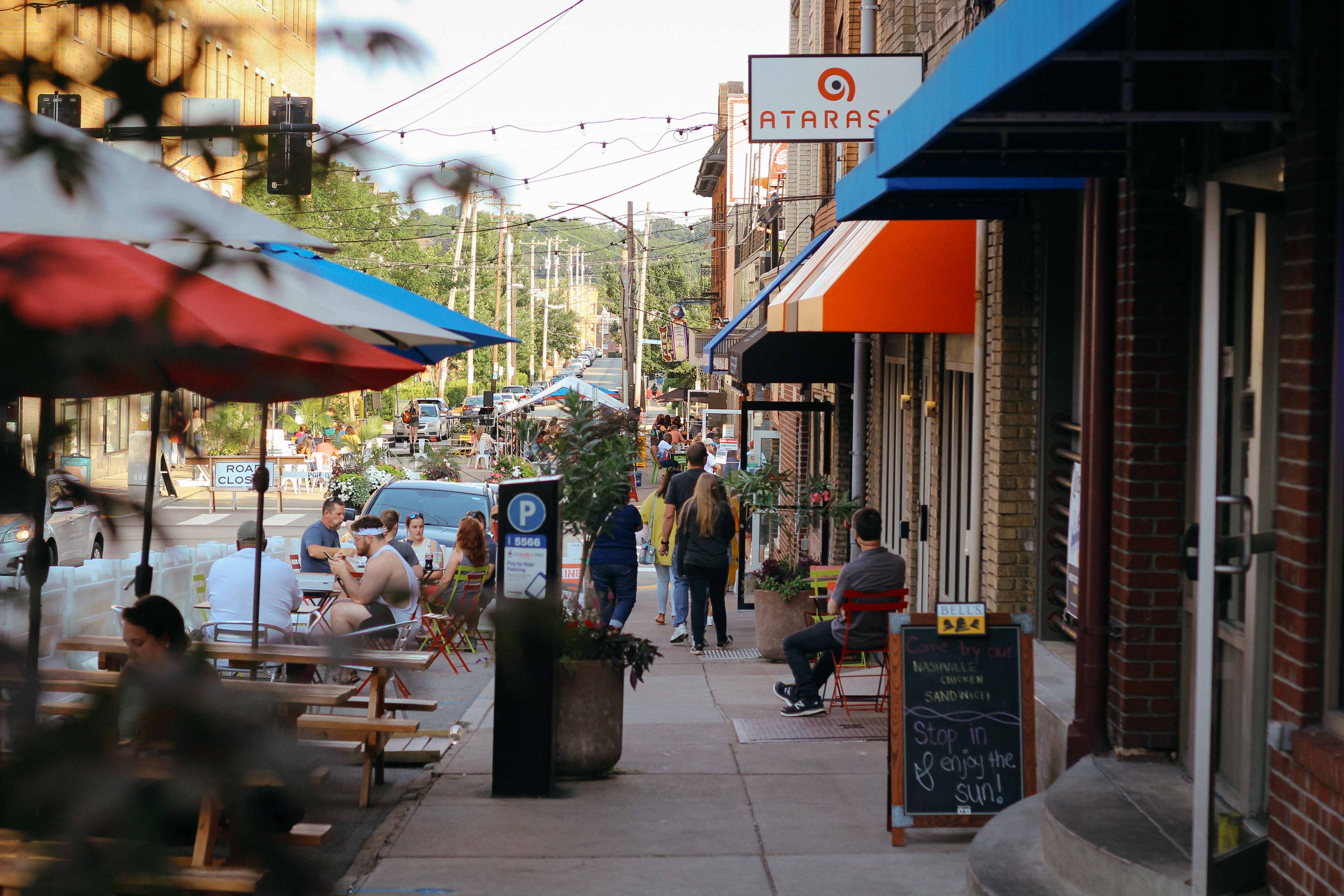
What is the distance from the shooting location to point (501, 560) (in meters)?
6.77

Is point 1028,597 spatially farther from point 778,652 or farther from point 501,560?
point 778,652

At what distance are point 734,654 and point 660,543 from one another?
1.93 meters

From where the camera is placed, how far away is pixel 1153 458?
5.63m

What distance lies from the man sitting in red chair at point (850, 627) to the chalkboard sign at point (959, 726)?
2.68m

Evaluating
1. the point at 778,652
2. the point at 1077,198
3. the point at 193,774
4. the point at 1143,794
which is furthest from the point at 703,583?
the point at 193,774

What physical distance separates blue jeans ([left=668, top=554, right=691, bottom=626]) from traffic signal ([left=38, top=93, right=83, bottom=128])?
12371 millimetres

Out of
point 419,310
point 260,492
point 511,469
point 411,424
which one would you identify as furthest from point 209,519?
point 260,492

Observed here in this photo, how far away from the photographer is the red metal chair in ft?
29.7

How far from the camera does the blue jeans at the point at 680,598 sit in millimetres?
13734

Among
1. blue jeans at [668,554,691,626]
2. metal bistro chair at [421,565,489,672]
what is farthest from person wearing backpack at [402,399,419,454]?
metal bistro chair at [421,565,489,672]

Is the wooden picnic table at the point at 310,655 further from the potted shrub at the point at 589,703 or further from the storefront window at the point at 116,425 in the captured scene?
the potted shrub at the point at 589,703

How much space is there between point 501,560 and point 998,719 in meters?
2.55

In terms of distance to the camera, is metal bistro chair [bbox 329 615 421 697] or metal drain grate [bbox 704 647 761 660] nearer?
metal bistro chair [bbox 329 615 421 697]

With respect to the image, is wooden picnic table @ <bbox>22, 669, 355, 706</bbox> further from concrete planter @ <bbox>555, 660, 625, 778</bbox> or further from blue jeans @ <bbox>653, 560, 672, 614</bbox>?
blue jeans @ <bbox>653, 560, 672, 614</bbox>
